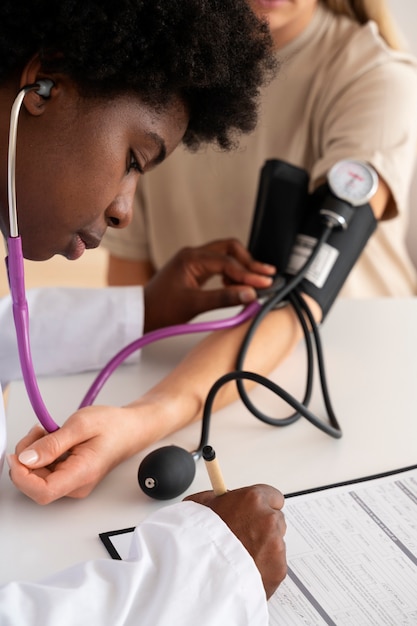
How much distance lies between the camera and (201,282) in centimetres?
120

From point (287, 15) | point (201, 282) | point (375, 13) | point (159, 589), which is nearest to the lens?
point (159, 589)

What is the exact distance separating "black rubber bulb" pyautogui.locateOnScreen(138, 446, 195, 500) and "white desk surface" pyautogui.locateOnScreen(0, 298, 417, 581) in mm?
14

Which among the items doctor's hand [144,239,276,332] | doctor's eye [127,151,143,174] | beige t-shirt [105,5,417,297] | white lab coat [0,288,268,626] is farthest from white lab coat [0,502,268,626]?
beige t-shirt [105,5,417,297]

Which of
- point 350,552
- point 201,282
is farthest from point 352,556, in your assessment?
point 201,282

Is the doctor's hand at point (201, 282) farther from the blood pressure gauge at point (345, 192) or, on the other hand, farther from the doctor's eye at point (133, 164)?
the doctor's eye at point (133, 164)

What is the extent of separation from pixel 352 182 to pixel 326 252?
11cm

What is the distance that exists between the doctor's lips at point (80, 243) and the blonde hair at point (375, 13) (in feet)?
2.81

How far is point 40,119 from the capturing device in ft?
2.30

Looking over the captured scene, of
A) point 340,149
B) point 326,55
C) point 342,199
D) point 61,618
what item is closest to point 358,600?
point 61,618

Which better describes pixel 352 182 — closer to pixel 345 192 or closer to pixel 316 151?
pixel 345 192

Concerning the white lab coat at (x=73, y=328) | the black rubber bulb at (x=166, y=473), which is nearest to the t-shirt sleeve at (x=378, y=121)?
the white lab coat at (x=73, y=328)

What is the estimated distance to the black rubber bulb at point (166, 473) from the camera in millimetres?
752

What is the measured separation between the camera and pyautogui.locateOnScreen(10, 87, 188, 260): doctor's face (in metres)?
0.70

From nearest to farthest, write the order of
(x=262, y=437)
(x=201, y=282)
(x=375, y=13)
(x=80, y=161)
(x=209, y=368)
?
(x=80, y=161)
(x=262, y=437)
(x=209, y=368)
(x=201, y=282)
(x=375, y=13)
